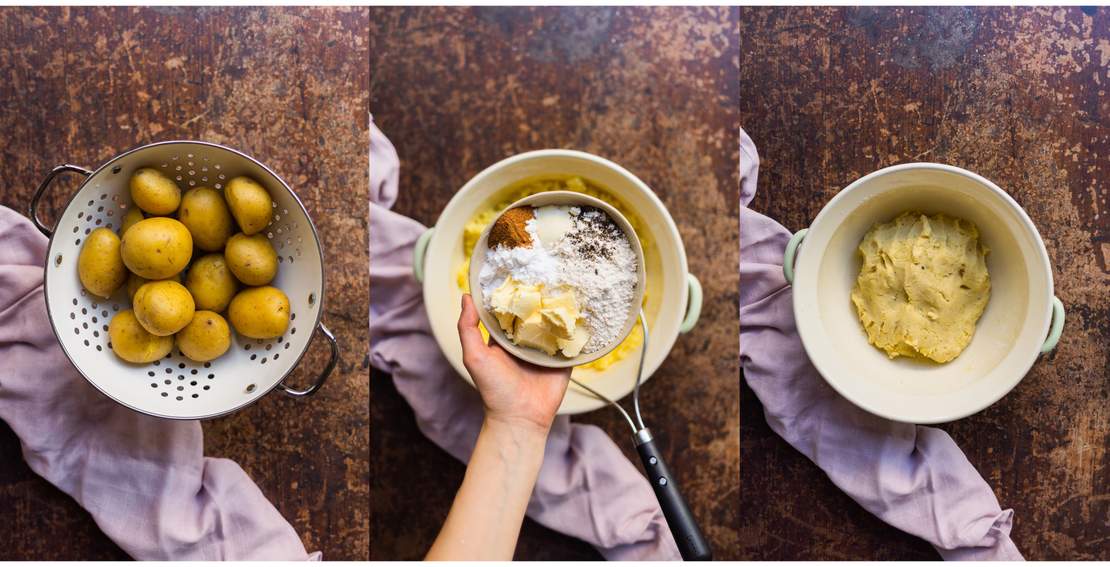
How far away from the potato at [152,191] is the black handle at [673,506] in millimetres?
606

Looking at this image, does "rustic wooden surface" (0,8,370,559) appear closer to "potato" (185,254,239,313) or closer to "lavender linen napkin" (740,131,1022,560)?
"potato" (185,254,239,313)

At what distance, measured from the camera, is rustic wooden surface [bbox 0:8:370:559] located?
2.80ft

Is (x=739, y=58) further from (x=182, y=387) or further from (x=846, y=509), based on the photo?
(x=182, y=387)

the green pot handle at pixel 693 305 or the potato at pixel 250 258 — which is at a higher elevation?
the green pot handle at pixel 693 305

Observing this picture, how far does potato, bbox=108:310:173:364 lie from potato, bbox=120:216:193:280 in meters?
0.06

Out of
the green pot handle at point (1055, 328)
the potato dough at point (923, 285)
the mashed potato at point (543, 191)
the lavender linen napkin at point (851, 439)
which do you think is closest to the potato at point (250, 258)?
the mashed potato at point (543, 191)

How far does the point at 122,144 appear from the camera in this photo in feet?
2.82

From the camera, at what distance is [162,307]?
27.6 inches

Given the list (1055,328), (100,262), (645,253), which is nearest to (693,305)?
(645,253)

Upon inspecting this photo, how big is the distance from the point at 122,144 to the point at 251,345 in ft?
1.11

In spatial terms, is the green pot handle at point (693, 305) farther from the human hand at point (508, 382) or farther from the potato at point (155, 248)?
the potato at point (155, 248)

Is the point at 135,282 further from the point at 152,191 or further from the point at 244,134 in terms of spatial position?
the point at 244,134

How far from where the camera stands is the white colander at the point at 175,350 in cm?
72

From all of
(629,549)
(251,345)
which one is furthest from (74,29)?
(629,549)
